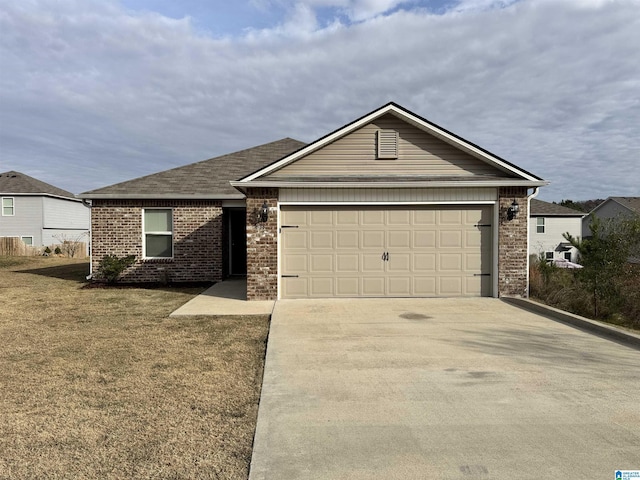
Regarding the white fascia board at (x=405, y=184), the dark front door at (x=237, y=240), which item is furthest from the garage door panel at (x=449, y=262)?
the dark front door at (x=237, y=240)

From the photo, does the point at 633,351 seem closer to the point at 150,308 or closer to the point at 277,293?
the point at 277,293

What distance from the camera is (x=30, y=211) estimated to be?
96.5ft

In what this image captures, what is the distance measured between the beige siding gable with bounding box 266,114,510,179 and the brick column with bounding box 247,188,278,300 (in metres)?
1.33

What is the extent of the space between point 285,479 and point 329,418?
3.33 ft

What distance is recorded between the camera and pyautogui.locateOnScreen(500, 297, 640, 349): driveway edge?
674 centimetres

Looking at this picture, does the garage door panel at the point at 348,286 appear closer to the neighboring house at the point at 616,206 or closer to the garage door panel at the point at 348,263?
the garage door panel at the point at 348,263

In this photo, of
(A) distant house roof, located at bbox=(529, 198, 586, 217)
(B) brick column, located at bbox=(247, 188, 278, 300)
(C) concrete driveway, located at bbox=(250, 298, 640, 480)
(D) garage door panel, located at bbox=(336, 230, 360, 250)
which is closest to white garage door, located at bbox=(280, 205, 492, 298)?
(D) garage door panel, located at bbox=(336, 230, 360, 250)

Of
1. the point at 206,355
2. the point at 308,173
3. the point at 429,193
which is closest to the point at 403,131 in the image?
the point at 429,193

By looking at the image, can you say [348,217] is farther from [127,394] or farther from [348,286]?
[127,394]

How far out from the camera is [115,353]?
6.12 m

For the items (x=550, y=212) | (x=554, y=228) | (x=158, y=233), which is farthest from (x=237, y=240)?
(x=554, y=228)

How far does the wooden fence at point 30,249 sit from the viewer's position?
86.9 feet

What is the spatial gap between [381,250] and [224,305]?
4.10 metres

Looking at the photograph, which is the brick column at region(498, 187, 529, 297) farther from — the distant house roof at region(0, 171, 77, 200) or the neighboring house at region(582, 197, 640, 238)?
the neighboring house at region(582, 197, 640, 238)
